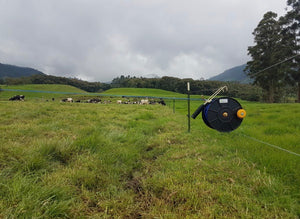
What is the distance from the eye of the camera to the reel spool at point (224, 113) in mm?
2448

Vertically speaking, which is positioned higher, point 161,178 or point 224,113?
point 224,113

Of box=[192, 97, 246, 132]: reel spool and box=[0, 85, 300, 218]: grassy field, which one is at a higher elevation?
box=[192, 97, 246, 132]: reel spool

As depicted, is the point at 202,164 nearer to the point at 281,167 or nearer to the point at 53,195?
the point at 281,167

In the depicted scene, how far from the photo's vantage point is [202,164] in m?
2.38

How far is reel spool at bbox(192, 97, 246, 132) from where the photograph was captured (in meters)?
2.45

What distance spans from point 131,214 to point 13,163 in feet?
6.67

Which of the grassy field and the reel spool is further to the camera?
the reel spool

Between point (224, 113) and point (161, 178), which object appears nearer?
point (161, 178)

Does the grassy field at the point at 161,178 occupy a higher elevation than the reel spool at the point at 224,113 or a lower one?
lower

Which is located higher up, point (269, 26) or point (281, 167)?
point (269, 26)

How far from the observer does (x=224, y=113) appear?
2414 millimetres

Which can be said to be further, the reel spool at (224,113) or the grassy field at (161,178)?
the reel spool at (224,113)

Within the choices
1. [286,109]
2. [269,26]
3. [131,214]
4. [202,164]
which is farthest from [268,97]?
[269,26]

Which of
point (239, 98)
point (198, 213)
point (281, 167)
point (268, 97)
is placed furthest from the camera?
point (268, 97)
